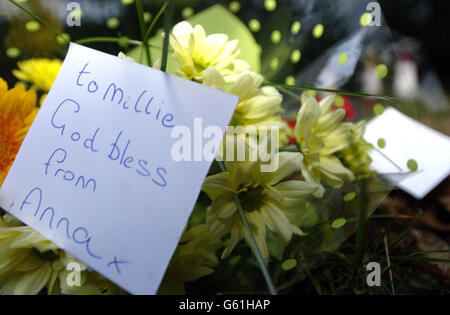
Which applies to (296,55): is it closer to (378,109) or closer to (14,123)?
(378,109)

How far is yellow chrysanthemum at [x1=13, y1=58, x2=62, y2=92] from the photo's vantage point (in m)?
0.47

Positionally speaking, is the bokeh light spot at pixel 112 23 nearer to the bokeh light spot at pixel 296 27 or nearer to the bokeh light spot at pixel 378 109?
the bokeh light spot at pixel 296 27

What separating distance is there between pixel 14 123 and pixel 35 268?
0.17 metres

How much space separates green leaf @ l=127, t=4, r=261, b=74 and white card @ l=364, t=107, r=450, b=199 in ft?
0.61

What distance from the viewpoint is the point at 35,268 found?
0.33 m

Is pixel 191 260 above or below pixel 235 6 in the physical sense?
below

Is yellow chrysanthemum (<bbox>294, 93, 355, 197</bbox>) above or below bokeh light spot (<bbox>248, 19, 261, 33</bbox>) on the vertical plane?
below

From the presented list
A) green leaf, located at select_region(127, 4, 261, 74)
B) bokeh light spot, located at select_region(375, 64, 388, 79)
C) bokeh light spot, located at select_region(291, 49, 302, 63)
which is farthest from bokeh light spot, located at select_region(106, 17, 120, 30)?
bokeh light spot, located at select_region(375, 64, 388, 79)

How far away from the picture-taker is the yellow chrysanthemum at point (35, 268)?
315 mm

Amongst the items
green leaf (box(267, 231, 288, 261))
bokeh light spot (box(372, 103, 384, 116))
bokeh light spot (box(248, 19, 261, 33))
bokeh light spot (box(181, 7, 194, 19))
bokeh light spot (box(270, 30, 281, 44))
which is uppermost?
bokeh light spot (box(181, 7, 194, 19))

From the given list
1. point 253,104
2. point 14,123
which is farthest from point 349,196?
point 14,123

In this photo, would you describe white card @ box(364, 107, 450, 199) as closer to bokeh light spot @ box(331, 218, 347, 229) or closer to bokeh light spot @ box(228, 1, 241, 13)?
bokeh light spot @ box(331, 218, 347, 229)

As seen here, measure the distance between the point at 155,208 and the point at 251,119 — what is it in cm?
14

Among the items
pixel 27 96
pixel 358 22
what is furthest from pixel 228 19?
pixel 27 96
